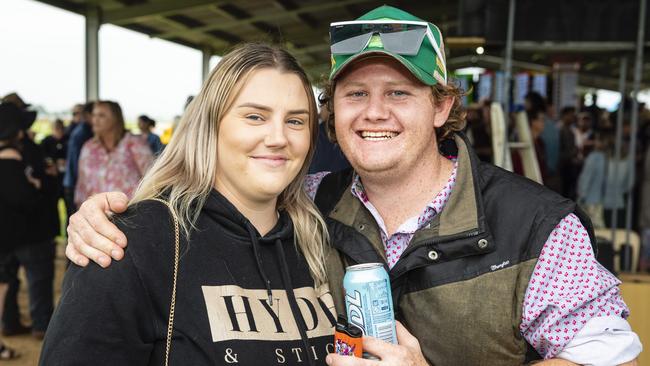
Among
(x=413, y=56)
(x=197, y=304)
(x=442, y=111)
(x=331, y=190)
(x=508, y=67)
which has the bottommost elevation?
(x=197, y=304)

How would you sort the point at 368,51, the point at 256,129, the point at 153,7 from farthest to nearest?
the point at 153,7 < the point at 368,51 < the point at 256,129

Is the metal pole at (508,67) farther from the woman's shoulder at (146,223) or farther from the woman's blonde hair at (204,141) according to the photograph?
the woman's shoulder at (146,223)

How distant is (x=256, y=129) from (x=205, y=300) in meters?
0.45

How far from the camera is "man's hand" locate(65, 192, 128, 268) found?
51.9 inches

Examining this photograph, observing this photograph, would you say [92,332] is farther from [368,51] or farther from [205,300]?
[368,51]

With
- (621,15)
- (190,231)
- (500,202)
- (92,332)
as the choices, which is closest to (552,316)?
(500,202)

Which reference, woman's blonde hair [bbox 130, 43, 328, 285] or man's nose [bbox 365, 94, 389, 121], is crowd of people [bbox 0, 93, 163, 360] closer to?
woman's blonde hair [bbox 130, 43, 328, 285]

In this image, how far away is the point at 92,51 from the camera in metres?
10.9

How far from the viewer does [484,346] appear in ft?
5.11

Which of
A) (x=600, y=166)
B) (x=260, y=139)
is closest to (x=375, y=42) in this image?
(x=260, y=139)

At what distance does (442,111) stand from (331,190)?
443mm

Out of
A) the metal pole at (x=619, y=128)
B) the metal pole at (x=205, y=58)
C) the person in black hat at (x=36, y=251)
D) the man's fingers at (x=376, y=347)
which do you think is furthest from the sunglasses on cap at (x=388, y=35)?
the metal pole at (x=205, y=58)

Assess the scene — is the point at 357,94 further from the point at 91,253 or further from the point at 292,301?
the point at 91,253

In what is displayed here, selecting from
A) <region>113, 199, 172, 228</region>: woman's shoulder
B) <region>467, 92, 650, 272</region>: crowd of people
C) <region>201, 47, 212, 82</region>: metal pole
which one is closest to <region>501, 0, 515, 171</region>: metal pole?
<region>467, 92, 650, 272</region>: crowd of people
